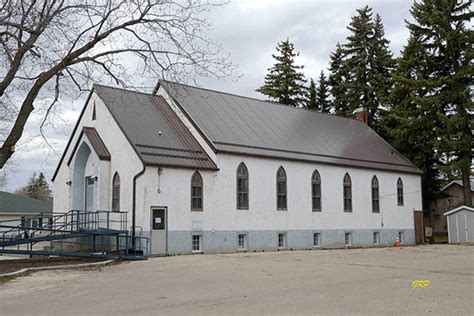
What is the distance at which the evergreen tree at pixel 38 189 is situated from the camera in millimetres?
98188

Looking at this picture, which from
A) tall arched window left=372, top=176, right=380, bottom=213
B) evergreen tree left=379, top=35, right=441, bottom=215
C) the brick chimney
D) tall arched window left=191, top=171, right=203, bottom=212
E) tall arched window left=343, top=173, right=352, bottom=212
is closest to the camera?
tall arched window left=191, top=171, right=203, bottom=212

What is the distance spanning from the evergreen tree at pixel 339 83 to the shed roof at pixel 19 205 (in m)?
29.8

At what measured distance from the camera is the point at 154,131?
27.6 metres

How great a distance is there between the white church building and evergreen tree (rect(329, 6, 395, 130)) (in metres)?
13.0

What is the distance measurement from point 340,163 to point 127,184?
47.6 ft

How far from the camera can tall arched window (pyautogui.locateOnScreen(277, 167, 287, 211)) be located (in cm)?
3058

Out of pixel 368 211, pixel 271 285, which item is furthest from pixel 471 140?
pixel 271 285

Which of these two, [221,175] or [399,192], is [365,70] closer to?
[399,192]

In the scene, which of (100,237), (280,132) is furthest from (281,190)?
(100,237)

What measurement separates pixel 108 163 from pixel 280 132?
11278 mm

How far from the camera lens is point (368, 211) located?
1419 inches

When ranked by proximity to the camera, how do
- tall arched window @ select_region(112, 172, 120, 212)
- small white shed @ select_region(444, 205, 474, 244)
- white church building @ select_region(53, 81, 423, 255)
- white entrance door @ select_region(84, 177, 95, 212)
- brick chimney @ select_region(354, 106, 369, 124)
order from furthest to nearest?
brick chimney @ select_region(354, 106, 369, 124) < small white shed @ select_region(444, 205, 474, 244) < white entrance door @ select_region(84, 177, 95, 212) < tall arched window @ select_region(112, 172, 120, 212) < white church building @ select_region(53, 81, 423, 255)

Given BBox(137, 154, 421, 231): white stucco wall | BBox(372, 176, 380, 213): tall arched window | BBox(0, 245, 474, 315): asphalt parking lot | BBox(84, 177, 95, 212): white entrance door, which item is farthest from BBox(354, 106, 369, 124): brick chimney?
BBox(0, 245, 474, 315): asphalt parking lot

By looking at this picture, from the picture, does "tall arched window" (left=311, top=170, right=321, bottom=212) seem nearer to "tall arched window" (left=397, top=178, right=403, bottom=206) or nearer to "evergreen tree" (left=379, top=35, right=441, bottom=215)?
"tall arched window" (left=397, top=178, right=403, bottom=206)
